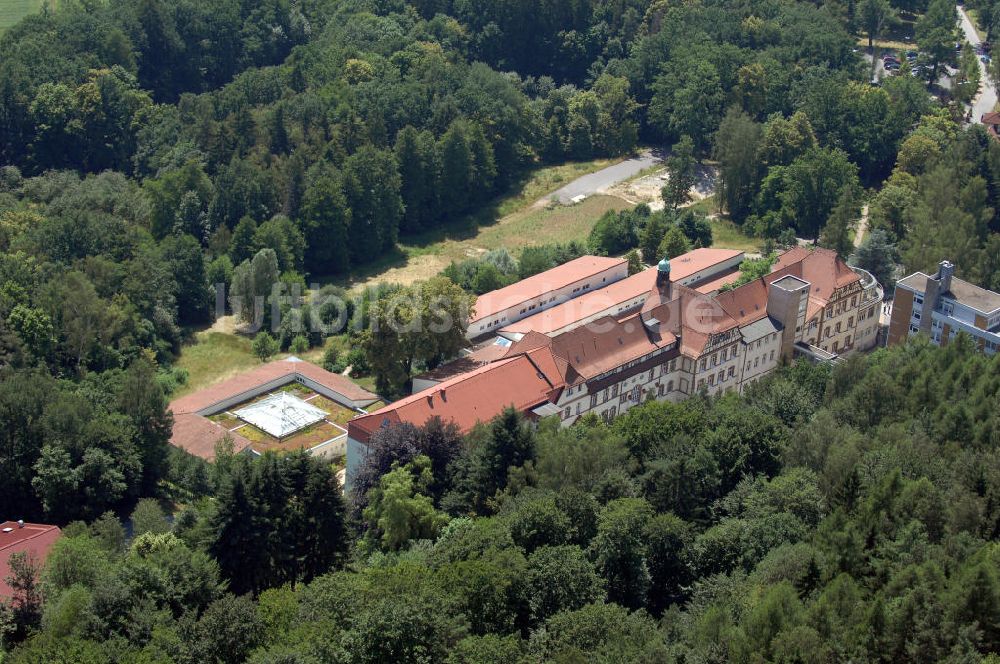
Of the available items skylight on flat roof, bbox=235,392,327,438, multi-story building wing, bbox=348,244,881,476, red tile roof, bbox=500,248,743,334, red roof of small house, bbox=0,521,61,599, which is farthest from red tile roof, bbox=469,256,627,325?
red roof of small house, bbox=0,521,61,599

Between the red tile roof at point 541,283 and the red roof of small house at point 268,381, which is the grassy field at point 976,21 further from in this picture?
the red roof of small house at point 268,381

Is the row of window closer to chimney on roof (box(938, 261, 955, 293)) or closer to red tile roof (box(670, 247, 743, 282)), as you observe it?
red tile roof (box(670, 247, 743, 282))

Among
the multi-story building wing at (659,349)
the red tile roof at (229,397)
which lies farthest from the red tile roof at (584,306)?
the red tile roof at (229,397)

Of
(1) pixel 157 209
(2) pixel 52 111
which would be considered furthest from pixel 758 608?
(2) pixel 52 111

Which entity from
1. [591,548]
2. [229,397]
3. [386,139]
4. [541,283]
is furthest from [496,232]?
[591,548]

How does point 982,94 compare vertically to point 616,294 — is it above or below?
below

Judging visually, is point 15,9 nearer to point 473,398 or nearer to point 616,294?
point 616,294

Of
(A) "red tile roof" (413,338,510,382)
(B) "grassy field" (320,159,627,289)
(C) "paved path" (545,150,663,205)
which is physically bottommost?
(B) "grassy field" (320,159,627,289)
